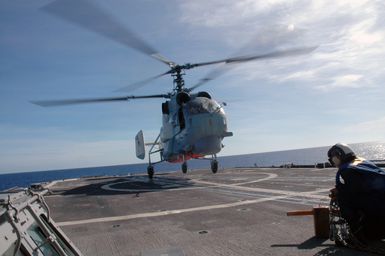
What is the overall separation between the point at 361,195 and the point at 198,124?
21.5 m

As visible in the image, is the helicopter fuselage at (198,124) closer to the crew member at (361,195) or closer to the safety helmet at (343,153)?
the safety helmet at (343,153)

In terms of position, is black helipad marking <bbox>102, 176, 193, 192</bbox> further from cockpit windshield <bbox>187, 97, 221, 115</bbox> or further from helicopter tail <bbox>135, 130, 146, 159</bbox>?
helicopter tail <bbox>135, 130, 146, 159</bbox>

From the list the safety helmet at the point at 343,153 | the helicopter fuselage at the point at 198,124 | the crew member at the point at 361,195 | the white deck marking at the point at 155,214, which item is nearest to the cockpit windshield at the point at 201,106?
the helicopter fuselage at the point at 198,124

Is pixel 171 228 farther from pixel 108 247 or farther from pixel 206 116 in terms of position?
pixel 206 116

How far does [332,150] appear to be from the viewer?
281 inches

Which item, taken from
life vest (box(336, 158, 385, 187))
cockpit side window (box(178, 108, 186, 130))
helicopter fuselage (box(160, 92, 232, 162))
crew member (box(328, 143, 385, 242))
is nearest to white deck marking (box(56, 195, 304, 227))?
crew member (box(328, 143, 385, 242))

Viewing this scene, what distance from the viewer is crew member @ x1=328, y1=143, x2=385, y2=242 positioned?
20.7 ft

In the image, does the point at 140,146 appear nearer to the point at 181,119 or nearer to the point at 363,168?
the point at 181,119

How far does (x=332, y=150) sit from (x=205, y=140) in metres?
21.1

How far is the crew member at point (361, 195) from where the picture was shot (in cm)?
632

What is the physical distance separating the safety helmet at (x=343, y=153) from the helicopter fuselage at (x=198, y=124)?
2070 centimetres

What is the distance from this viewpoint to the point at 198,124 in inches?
1094

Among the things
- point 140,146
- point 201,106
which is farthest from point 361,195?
point 140,146

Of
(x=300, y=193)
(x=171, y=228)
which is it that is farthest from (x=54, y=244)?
(x=300, y=193)
